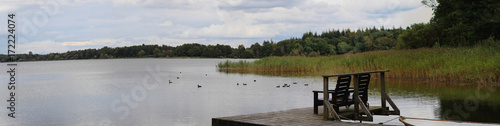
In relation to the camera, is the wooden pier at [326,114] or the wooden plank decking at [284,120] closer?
the wooden plank decking at [284,120]

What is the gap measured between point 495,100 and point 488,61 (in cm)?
628

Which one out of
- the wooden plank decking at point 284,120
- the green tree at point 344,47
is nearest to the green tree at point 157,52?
the green tree at point 344,47

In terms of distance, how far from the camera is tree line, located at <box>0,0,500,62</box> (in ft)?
115

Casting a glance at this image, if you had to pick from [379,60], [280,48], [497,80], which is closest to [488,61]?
[497,80]

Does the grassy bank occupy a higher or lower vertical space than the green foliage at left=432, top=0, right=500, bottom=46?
lower

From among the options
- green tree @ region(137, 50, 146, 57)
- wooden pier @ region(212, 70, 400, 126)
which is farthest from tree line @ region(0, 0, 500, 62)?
wooden pier @ region(212, 70, 400, 126)

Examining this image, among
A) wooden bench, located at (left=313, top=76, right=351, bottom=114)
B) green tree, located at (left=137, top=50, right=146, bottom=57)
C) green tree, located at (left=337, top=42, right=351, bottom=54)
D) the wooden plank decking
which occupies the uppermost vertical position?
green tree, located at (left=337, top=42, right=351, bottom=54)

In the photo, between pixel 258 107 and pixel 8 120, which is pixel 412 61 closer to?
pixel 258 107

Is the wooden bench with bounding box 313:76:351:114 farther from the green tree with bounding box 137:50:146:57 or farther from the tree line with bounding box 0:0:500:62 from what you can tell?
the green tree with bounding box 137:50:146:57

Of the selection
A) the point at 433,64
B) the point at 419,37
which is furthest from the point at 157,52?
the point at 433,64

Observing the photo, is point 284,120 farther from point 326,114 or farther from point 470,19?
point 470,19

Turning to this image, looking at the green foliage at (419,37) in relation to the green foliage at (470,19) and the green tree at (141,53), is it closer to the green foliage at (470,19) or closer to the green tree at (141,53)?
the green foliage at (470,19)

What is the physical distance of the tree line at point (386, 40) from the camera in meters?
35.1

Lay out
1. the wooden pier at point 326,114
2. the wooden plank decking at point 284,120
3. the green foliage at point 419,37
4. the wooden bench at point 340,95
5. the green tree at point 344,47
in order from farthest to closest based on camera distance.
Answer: the green tree at point 344,47 → the green foliage at point 419,37 → the wooden bench at point 340,95 → the wooden pier at point 326,114 → the wooden plank decking at point 284,120
